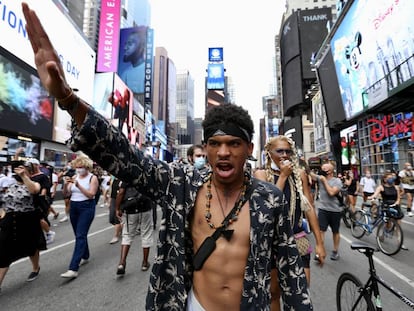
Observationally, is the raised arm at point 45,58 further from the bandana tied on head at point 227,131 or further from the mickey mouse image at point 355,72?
the mickey mouse image at point 355,72

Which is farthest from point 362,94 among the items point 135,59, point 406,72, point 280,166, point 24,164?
point 135,59

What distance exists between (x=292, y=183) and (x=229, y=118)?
1.79 metres

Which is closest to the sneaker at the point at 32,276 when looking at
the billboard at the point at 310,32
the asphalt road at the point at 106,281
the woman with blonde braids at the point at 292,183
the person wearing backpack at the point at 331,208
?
the asphalt road at the point at 106,281

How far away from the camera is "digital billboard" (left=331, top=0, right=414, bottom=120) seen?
49.8 feet

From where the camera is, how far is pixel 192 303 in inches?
54.9

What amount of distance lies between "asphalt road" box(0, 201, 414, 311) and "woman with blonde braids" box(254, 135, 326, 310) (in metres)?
1.18

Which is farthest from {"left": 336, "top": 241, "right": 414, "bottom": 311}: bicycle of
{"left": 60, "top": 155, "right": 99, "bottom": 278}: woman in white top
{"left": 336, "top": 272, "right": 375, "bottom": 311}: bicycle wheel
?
{"left": 60, "top": 155, "right": 99, "bottom": 278}: woman in white top

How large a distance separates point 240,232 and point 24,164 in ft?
14.5

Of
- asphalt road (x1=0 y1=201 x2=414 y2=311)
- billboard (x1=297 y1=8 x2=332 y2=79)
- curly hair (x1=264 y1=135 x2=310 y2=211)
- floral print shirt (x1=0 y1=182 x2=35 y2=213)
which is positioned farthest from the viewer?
billboard (x1=297 y1=8 x2=332 y2=79)

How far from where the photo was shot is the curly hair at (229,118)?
1.48 metres

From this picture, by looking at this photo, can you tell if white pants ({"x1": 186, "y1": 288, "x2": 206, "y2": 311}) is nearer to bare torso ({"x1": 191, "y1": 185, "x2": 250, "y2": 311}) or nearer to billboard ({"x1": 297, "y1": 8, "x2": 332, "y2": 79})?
bare torso ({"x1": 191, "y1": 185, "x2": 250, "y2": 311})

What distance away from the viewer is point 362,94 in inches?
858

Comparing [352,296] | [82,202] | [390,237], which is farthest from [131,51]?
[352,296]

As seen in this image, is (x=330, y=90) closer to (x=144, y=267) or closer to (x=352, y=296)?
(x=144, y=267)
